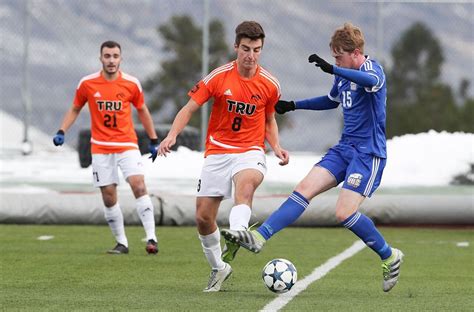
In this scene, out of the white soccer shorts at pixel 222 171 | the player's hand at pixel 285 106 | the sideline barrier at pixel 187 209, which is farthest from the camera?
the sideline barrier at pixel 187 209

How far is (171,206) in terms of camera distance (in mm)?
15836

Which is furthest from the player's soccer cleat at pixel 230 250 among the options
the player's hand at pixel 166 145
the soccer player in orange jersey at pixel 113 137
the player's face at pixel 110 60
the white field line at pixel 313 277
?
the player's face at pixel 110 60

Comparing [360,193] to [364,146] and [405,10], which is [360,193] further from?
[405,10]

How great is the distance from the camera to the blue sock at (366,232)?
865 centimetres

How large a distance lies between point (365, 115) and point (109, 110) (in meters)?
4.37

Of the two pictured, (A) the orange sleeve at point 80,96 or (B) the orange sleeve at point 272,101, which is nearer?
(B) the orange sleeve at point 272,101

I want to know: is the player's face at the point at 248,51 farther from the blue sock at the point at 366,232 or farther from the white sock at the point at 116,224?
the white sock at the point at 116,224

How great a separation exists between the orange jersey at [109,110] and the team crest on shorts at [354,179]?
13.8 feet

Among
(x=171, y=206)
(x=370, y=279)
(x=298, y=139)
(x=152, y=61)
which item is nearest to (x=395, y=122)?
(x=298, y=139)

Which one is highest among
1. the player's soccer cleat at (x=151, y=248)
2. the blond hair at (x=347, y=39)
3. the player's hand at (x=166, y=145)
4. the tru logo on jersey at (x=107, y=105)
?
the blond hair at (x=347, y=39)

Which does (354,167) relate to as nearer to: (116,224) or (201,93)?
(201,93)

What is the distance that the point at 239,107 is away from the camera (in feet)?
29.3

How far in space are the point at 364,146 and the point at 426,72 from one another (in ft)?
62.9

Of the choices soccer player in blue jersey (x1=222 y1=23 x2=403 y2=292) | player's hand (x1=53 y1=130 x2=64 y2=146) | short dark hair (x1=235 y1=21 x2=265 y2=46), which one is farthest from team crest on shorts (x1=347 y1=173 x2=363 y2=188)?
player's hand (x1=53 y1=130 x2=64 y2=146)
